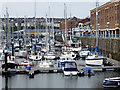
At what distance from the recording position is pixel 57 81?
3266cm

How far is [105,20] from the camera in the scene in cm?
6919

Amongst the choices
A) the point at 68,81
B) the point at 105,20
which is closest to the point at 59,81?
the point at 68,81

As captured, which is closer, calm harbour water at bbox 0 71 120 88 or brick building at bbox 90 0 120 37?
calm harbour water at bbox 0 71 120 88

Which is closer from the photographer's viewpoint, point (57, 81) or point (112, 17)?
point (57, 81)

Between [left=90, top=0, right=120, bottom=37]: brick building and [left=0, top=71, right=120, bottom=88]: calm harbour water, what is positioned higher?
[left=90, top=0, right=120, bottom=37]: brick building

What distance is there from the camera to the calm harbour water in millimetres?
30484

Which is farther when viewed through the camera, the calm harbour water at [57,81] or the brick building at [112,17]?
the brick building at [112,17]

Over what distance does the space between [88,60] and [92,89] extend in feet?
40.1

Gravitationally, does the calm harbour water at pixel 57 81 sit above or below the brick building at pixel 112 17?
below

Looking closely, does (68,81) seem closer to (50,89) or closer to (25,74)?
(50,89)

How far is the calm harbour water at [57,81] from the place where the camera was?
30.5 m

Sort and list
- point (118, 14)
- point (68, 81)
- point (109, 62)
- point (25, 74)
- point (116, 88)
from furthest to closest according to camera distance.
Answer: point (118, 14)
point (109, 62)
point (25, 74)
point (68, 81)
point (116, 88)

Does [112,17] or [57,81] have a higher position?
[112,17]

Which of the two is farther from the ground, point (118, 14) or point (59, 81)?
point (118, 14)
